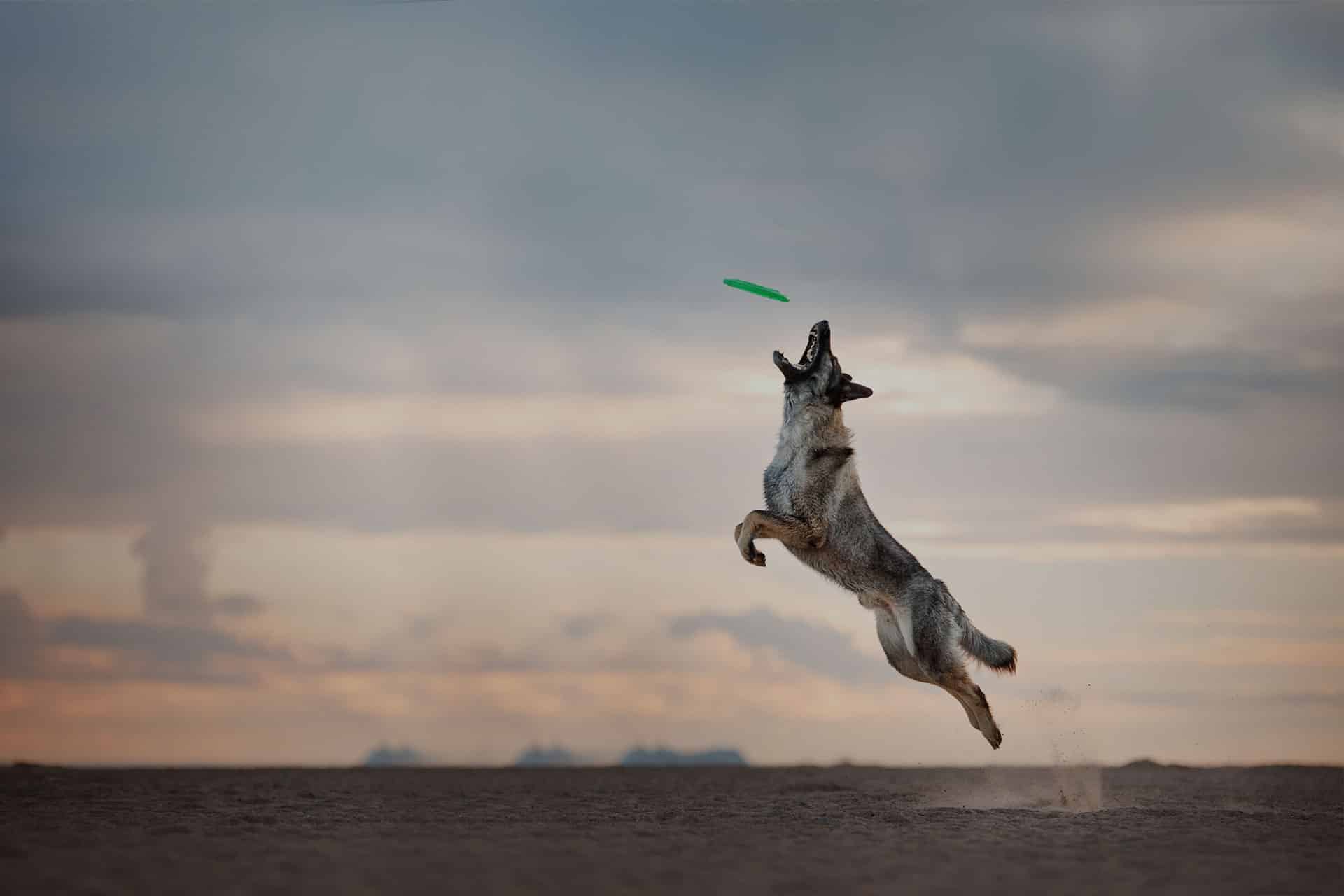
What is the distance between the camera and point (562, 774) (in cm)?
2314

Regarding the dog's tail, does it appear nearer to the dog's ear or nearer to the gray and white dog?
the gray and white dog

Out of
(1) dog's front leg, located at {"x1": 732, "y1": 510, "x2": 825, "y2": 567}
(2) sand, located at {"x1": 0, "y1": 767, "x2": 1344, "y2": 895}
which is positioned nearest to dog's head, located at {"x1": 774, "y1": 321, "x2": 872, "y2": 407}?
(1) dog's front leg, located at {"x1": 732, "y1": 510, "x2": 825, "y2": 567}

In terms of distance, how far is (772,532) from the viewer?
544 inches

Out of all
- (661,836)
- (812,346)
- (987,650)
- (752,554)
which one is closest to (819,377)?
(812,346)

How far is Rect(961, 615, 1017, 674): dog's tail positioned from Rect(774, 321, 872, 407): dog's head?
262 cm

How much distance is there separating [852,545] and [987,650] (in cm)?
179

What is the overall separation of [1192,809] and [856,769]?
944 cm

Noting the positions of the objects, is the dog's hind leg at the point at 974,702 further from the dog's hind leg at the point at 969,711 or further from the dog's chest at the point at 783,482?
the dog's chest at the point at 783,482

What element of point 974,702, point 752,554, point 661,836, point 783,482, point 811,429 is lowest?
point 661,836

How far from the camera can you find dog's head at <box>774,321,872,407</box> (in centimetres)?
1433

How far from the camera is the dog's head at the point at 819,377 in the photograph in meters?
14.3

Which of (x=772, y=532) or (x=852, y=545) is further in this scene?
(x=852, y=545)

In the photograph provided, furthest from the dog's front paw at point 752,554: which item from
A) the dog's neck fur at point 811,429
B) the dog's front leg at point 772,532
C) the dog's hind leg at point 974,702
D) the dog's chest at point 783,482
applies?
the dog's hind leg at point 974,702

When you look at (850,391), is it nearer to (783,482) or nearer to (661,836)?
(783,482)
